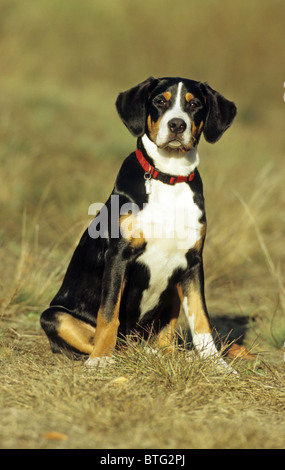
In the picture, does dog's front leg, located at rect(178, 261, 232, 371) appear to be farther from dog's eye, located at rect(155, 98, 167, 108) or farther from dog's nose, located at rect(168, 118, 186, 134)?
dog's eye, located at rect(155, 98, 167, 108)

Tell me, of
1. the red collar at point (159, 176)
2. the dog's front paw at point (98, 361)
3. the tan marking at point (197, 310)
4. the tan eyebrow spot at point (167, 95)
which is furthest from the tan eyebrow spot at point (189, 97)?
the dog's front paw at point (98, 361)

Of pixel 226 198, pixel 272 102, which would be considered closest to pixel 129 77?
pixel 272 102

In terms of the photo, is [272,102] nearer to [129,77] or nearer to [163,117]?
[129,77]

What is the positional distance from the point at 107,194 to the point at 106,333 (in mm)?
4723

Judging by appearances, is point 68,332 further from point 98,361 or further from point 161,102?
point 161,102

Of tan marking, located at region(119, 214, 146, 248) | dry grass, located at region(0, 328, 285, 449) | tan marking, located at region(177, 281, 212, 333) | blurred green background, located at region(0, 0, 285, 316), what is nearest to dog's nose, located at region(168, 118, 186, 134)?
tan marking, located at region(119, 214, 146, 248)

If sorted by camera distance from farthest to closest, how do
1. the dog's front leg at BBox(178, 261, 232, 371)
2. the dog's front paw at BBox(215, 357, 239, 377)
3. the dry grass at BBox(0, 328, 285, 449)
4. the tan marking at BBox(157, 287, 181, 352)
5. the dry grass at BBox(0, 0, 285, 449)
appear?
the tan marking at BBox(157, 287, 181, 352), the dog's front leg at BBox(178, 261, 232, 371), the dog's front paw at BBox(215, 357, 239, 377), the dry grass at BBox(0, 0, 285, 449), the dry grass at BBox(0, 328, 285, 449)

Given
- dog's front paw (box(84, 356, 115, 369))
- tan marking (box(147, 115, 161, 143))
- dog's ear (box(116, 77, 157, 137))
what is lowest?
dog's front paw (box(84, 356, 115, 369))

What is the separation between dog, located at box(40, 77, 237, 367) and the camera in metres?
3.90

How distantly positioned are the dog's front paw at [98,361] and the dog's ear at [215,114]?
1.45m

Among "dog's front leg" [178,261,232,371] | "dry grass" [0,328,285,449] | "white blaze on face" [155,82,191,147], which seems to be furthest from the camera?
"dog's front leg" [178,261,232,371]

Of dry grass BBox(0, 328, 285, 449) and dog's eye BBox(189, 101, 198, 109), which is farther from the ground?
dog's eye BBox(189, 101, 198, 109)

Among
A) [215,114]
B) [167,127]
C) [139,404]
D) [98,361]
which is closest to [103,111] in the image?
[215,114]
